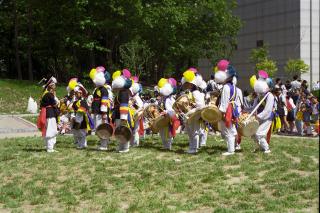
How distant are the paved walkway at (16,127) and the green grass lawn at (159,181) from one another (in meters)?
6.69

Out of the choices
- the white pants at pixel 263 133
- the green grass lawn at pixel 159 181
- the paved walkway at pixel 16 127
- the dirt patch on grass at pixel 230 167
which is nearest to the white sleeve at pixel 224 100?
the white pants at pixel 263 133

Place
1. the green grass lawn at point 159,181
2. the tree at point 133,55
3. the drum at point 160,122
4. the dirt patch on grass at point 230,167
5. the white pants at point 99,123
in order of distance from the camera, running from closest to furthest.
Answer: the green grass lawn at point 159,181
the dirt patch on grass at point 230,167
the drum at point 160,122
the white pants at point 99,123
the tree at point 133,55

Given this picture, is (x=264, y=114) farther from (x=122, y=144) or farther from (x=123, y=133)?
(x=122, y=144)

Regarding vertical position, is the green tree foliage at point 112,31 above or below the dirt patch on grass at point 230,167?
above

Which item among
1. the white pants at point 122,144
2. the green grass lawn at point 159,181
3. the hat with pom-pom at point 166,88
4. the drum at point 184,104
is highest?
the hat with pom-pom at point 166,88

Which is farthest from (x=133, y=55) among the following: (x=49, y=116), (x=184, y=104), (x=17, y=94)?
(x=184, y=104)

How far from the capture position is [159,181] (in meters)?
9.34

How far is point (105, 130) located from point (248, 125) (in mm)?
3396

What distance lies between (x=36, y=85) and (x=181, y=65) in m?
20.2

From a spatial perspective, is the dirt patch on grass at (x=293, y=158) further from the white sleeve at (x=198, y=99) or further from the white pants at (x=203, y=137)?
the white pants at (x=203, y=137)

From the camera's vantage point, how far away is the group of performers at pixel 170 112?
11.7m

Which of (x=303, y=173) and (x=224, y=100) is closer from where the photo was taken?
(x=303, y=173)

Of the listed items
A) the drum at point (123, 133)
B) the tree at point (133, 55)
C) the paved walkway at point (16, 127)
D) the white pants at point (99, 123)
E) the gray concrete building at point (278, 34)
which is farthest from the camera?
the gray concrete building at point (278, 34)

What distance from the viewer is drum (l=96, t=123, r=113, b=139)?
12.7 metres
